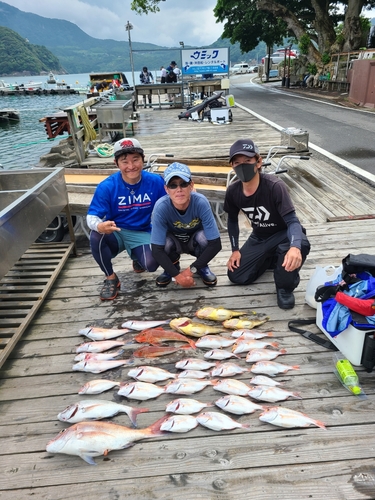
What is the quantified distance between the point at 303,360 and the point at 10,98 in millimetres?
69912

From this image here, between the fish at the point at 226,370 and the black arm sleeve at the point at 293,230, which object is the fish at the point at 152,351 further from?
the black arm sleeve at the point at 293,230

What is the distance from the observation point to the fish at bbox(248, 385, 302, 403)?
229 centimetres

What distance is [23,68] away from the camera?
126000 mm

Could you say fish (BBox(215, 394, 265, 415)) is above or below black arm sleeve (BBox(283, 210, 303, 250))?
below

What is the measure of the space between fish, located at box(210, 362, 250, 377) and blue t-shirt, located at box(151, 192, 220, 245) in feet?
4.35

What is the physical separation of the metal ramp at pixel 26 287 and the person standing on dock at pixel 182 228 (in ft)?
4.25

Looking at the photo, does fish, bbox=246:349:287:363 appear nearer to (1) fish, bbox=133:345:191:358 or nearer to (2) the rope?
(1) fish, bbox=133:345:191:358

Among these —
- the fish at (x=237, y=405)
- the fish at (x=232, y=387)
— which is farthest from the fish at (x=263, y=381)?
the fish at (x=237, y=405)

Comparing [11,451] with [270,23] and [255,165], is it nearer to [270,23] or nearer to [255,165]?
[255,165]

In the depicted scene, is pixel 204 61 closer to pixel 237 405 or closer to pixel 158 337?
pixel 158 337

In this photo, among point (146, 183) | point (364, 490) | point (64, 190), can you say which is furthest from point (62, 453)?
point (64, 190)

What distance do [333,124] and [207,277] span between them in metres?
12.1

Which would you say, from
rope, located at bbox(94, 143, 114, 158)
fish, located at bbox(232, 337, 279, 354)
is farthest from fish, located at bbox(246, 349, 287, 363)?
rope, located at bbox(94, 143, 114, 158)

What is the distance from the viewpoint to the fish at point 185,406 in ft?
7.30
